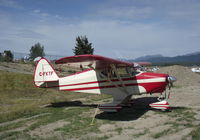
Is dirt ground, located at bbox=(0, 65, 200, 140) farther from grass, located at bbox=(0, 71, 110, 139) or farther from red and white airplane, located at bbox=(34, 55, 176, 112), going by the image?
red and white airplane, located at bbox=(34, 55, 176, 112)

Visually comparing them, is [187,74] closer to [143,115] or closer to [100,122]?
[143,115]

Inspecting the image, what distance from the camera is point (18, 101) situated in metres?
13.1

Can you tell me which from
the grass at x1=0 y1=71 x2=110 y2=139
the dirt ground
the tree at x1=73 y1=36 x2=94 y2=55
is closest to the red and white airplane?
the dirt ground

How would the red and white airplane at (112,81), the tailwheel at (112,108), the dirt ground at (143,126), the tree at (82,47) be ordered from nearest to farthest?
1. the dirt ground at (143,126)
2. the tailwheel at (112,108)
3. the red and white airplane at (112,81)
4. the tree at (82,47)

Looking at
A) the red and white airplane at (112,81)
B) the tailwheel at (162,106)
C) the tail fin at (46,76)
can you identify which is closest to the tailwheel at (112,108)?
the red and white airplane at (112,81)

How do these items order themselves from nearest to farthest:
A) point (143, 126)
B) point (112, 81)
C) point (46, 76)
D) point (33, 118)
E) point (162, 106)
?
point (143, 126) → point (33, 118) → point (162, 106) → point (112, 81) → point (46, 76)

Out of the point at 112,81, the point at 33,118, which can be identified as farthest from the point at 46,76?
the point at 112,81

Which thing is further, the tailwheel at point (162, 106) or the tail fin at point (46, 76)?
the tail fin at point (46, 76)

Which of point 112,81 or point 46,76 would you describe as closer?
point 112,81

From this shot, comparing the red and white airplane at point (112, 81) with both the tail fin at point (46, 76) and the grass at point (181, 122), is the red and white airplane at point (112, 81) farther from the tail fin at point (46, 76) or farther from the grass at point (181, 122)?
the grass at point (181, 122)

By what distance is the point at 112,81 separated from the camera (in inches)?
406

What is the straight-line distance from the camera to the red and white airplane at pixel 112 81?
369 inches

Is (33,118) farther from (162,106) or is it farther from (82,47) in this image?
(82,47)

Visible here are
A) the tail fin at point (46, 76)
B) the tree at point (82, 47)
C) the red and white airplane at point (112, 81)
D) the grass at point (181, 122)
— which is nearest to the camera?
the grass at point (181, 122)
